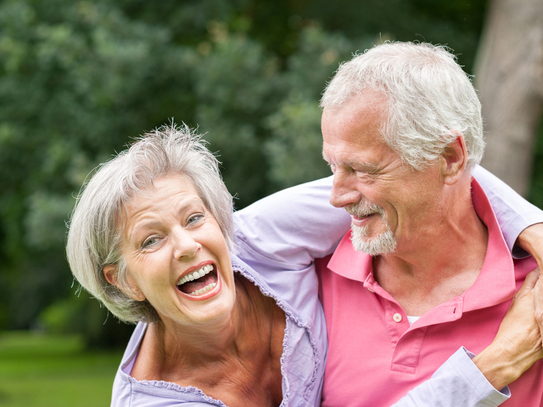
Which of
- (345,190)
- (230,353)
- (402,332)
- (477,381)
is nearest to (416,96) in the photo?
(345,190)

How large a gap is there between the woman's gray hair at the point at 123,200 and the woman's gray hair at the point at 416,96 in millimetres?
567

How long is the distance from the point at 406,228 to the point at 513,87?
148 inches

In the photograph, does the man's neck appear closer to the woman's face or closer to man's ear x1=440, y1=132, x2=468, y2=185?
man's ear x1=440, y1=132, x2=468, y2=185

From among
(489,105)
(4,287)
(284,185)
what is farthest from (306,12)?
(4,287)

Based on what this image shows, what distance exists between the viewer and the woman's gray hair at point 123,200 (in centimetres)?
219

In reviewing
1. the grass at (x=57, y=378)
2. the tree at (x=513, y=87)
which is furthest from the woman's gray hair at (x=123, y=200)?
the grass at (x=57, y=378)

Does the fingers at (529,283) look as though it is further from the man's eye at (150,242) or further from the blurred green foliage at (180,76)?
the blurred green foliage at (180,76)

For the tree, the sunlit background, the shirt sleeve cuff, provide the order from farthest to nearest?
the sunlit background < the tree < the shirt sleeve cuff

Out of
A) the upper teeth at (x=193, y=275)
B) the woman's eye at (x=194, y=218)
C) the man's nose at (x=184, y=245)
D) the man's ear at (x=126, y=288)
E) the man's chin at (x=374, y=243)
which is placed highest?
the woman's eye at (x=194, y=218)

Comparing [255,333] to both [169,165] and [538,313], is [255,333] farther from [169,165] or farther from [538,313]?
[538,313]

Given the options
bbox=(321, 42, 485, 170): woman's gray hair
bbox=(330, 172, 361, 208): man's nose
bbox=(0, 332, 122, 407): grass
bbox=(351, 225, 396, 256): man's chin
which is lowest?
bbox=(0, 332, 122, 407): grass

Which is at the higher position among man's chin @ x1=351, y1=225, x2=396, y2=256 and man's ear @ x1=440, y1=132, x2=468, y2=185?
man's ear @ x1=440, y1=132, x2=468, y2=185

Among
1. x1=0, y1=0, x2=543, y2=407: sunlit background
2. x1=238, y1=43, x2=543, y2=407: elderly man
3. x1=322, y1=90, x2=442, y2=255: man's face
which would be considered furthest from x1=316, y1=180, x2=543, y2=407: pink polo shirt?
x1=0, y1=0, x2=543, y2=407: sunlit background

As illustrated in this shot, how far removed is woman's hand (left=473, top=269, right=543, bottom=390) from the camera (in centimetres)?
196
